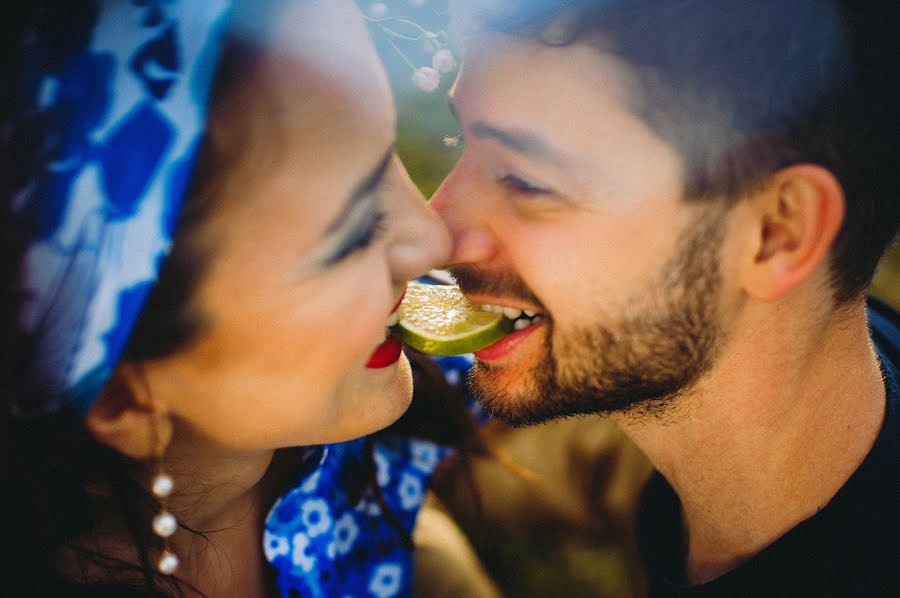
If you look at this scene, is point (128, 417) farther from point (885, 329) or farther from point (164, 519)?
point (885, 329)

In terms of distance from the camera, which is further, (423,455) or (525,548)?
(525,548)

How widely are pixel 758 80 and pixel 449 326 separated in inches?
48.8

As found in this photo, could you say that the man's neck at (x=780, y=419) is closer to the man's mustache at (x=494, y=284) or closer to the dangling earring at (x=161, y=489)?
the man's mustache at (x=494, y=284)

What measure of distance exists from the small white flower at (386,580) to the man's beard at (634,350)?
720 mm

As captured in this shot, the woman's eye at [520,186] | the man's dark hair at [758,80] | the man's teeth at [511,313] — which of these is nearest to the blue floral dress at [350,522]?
the man's teeth at [511,313]

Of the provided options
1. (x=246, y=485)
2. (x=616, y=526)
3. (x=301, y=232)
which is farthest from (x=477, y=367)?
(x=616, y=526)

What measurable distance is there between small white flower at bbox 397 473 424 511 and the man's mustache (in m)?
0.87

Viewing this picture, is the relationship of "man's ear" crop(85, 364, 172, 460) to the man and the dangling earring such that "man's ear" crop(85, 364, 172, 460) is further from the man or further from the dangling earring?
the man

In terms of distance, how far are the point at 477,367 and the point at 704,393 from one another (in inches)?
32.8

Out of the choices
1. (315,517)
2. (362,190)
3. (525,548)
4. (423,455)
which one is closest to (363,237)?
(362,190)

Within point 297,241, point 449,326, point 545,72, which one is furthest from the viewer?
point 449,326

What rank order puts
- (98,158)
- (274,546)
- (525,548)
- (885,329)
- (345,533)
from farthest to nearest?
(525,548), (885,329), (345,533), (274,546), (98,158)

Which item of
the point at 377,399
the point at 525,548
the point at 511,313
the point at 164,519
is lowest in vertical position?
the point at 525,548

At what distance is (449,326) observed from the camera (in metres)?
2.45
